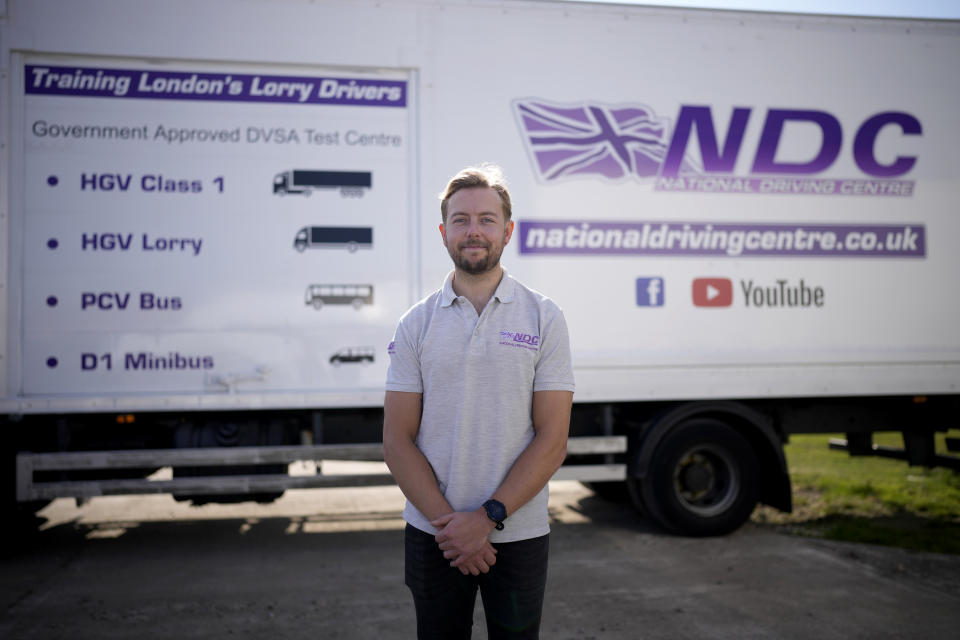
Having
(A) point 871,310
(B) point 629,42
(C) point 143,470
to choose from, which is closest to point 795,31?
(B) point 629,42

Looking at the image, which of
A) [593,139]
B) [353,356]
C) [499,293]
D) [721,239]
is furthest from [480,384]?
[721,239]

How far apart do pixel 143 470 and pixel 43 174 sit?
2.07m

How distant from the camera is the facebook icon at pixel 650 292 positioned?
463 centimetres

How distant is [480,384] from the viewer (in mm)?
1856

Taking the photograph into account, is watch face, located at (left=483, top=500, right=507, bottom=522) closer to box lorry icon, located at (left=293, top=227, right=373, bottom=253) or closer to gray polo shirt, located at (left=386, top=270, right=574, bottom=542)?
gray polo shirt, located at (left=386, top=270, right=574, bottom=542)

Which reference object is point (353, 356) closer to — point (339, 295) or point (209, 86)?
point (339, 295)

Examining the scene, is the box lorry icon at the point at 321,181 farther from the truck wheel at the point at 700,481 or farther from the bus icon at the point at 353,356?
the truck wheel at the point at 700,481

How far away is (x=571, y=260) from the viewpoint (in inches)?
181

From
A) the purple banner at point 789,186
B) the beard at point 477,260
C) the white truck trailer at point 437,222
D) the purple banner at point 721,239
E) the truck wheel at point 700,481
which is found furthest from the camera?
the truck wheel at point 700,481

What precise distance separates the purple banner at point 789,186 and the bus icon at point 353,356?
7.61 feet

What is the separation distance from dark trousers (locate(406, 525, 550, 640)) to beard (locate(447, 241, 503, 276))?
2.51ft

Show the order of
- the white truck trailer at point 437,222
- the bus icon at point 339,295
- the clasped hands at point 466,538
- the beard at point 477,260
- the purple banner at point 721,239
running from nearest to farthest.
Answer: the clasped hands at point 466,538 < the beard at point 477,260 < the white truck trailer at point 437,222 < the bus icon at point 339,295 < the purple banner at point 721,239

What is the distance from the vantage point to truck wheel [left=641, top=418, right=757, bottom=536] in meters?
4.85

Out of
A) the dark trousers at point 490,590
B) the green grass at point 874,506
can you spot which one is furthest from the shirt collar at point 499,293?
the green grass at point 874,506
